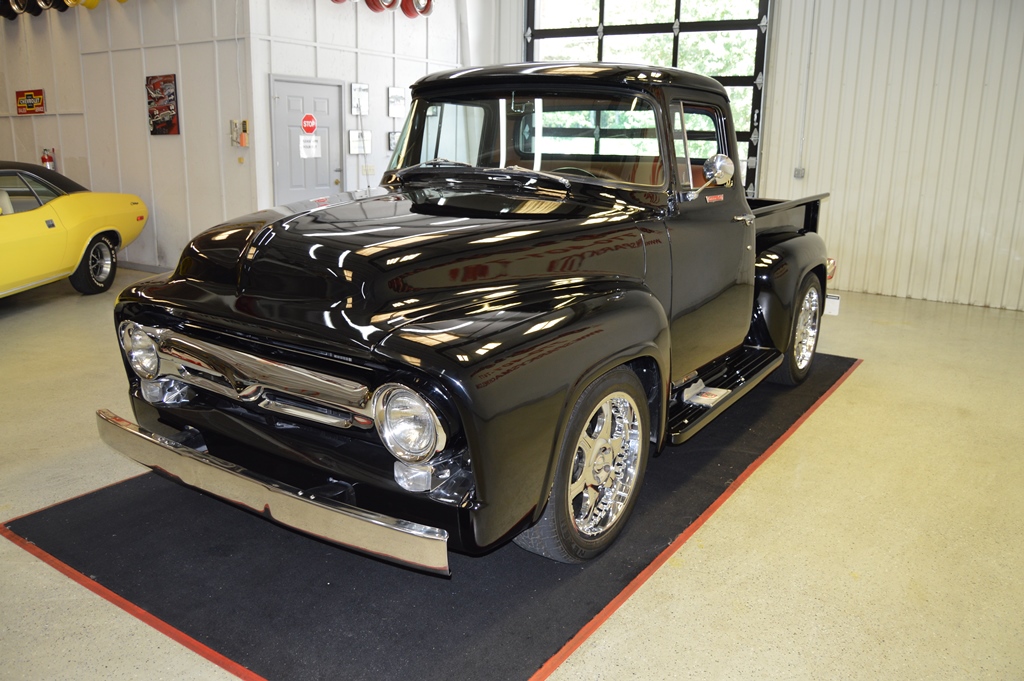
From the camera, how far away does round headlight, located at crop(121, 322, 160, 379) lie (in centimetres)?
291

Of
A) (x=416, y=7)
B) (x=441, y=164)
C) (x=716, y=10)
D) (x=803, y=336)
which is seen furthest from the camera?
(x=416, y=7)

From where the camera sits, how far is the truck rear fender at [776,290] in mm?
4445

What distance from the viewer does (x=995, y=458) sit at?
413 cm

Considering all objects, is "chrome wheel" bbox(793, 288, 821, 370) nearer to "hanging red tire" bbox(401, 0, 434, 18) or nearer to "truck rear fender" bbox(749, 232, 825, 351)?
"truck rear fender" bbox(749, 232, 825, 351)

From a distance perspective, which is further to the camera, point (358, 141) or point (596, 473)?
point (358, 141)

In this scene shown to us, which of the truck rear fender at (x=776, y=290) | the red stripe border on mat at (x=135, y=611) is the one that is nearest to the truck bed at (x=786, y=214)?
the truck rear fender at (x=776, y=290)

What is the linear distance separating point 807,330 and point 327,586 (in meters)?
3.65

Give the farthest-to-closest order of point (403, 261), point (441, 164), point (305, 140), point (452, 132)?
point (305, 140)
point (452, 132)
point (441, 164)
point (403, 261)

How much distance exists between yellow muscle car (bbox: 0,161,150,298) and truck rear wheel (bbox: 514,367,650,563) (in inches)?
234

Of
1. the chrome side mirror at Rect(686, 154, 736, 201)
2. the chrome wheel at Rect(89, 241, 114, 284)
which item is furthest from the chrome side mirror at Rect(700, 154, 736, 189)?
the chrome wheel at Rect(89, 241, 114, 284)

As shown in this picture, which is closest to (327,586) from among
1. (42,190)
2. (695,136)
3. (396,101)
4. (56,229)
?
(695,136)

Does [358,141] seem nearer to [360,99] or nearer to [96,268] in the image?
[360,99]

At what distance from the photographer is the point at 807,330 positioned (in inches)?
207

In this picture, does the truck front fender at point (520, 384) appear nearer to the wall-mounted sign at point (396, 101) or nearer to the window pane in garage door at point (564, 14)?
the wall-mounted sign at point (396, 101)
